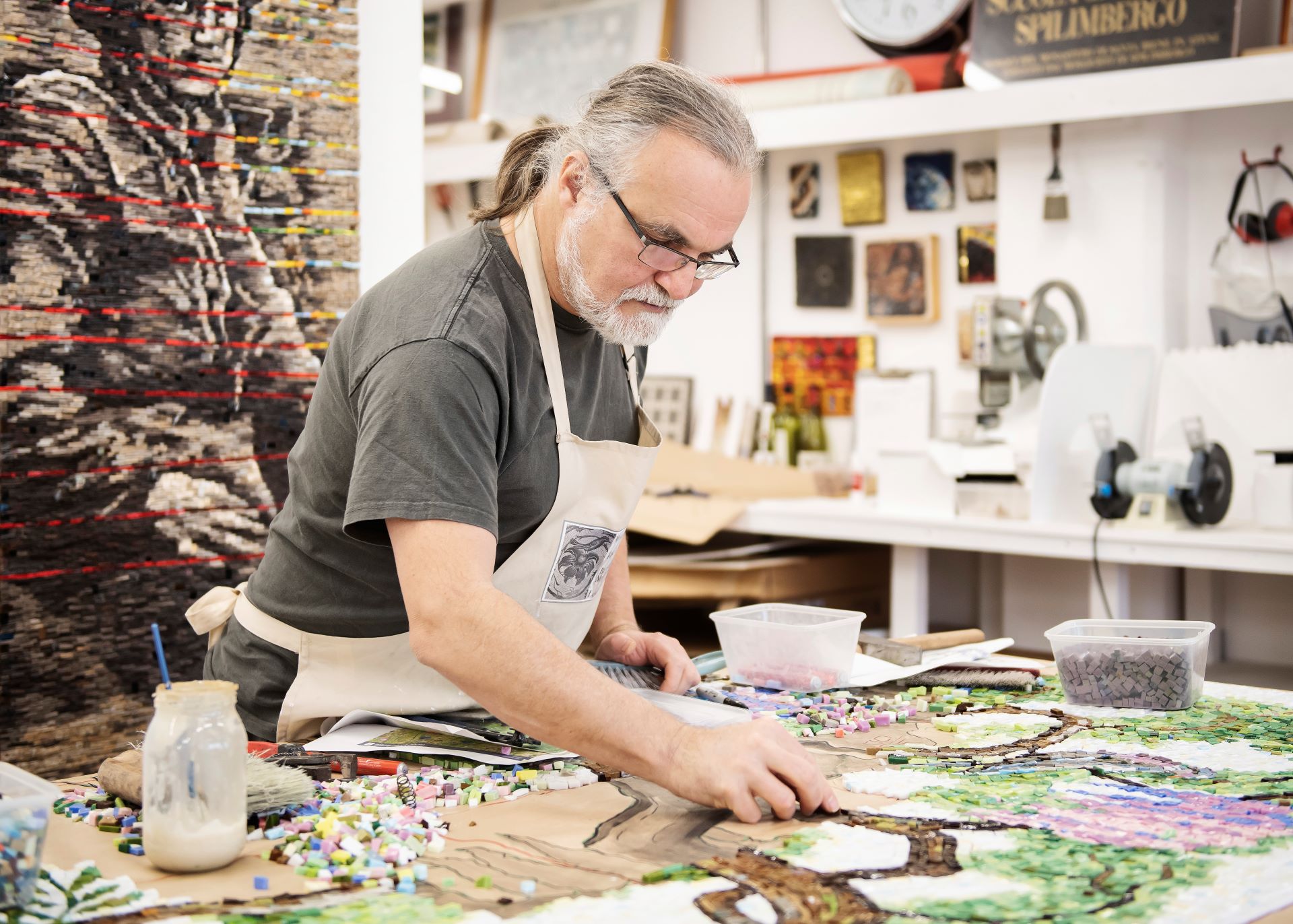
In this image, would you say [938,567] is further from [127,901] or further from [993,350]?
[127,901]

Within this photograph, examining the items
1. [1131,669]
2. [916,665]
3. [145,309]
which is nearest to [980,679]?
[916,665]

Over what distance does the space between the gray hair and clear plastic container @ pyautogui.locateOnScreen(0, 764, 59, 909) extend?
3.19 feet

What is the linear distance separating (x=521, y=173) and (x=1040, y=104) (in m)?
3.00

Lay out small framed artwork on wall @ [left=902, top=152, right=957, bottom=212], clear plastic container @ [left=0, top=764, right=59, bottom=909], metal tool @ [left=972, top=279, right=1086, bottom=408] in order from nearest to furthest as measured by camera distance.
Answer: clear plastic container @ [left=0, top=764, right=59, bottom=909]
metal tool @ [left=972, top=279, right=1086, bottom=408]
small framed artwork on wall @ [left=902, top=152, right=957, bottom=212]

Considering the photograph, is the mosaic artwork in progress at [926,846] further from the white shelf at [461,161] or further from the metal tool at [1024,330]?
the white shelf at [461,161]

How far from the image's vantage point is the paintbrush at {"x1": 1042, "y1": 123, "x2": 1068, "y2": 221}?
4516mm

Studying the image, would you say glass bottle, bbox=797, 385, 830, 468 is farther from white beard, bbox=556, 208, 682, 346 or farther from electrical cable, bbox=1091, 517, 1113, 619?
white beard, bbox=556, 208, 682, 346

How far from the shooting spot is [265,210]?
2.68m

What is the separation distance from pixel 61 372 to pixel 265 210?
1.75ft

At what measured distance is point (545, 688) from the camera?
1423 millimetres

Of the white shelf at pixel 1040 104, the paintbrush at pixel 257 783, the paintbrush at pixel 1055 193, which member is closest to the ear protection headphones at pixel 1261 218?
the white shelf at pixel 1040 104

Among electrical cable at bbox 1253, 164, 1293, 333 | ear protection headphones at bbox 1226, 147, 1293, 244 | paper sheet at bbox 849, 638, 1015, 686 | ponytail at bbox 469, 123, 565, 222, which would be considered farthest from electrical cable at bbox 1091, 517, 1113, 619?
ponytail at bbox 469, 123, 565, 222

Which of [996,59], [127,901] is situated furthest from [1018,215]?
[127,901]

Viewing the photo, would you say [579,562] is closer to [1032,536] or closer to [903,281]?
[1032,536]
